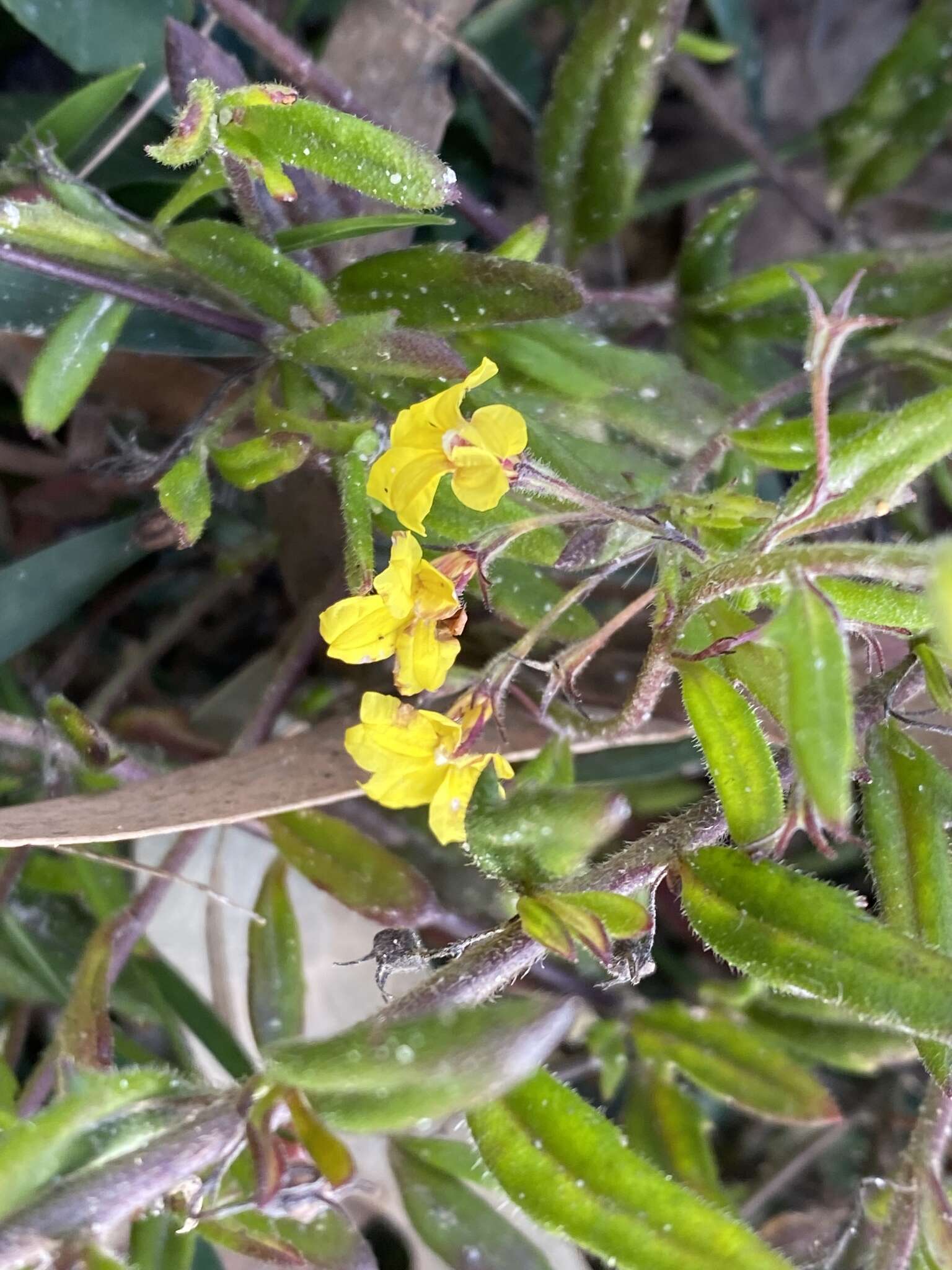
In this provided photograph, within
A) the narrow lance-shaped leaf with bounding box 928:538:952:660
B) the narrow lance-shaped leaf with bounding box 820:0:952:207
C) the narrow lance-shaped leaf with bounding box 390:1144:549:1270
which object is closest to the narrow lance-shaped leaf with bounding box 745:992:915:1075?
the narrow lance-shaped leaf with bounding box 390:1144:549:1270

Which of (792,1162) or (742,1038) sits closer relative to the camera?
(742,1038)

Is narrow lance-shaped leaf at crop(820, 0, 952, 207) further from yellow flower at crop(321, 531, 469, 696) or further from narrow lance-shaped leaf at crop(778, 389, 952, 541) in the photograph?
yellow flower at crop(321, 531, 469, 696)

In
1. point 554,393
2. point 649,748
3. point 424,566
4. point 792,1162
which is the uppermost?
point 554,393

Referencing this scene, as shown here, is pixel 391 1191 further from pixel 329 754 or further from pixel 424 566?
pixel 424 566

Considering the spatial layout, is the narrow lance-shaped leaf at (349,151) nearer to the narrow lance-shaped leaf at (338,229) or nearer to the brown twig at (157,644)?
the narrow lance-shaped leaf at (338,229)

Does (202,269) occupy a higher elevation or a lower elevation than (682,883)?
higher

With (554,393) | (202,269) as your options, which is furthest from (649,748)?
(202,269)

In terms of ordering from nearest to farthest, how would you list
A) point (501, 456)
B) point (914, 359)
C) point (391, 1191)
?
point (501, 456) < point (914, 359) < point (391, 1191)
